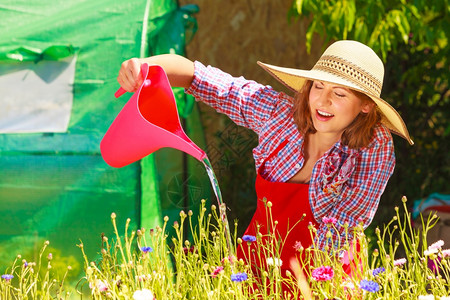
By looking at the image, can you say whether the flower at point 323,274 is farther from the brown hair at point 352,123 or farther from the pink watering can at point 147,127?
the brown hair at point 352,123

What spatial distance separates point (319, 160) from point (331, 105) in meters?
0.21

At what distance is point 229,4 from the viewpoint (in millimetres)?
5348

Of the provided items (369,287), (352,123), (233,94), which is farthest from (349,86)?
(369,287)

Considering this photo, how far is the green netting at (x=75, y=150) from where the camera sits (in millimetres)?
3881

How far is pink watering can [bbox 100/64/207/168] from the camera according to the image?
6.70 ft

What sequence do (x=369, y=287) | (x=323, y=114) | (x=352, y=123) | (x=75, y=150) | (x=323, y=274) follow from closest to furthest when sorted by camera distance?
(x=369, y=287)
(x=323, y=274)
(x=323, y=114)
(x=352, y=123)
(x=75, y=150)

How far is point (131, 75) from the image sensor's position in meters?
2.25

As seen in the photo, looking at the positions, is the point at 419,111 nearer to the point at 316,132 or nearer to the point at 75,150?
the point at 75,150

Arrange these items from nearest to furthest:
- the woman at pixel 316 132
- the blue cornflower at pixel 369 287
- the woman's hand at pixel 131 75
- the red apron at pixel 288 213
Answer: the blue cornflower at pixel 369 287, the woman's hand at pixel 131 75, the woman at pixel 316 132, the red apron at pixel 288 213

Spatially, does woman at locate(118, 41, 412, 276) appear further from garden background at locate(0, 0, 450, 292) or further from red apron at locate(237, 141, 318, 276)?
garden background at locate(0, 0, 450, 292)

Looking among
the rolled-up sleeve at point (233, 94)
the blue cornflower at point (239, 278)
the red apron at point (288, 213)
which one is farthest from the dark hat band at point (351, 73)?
the blue cornflower at point (239, 278)

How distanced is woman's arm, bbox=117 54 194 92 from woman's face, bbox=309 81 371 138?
1.51ft

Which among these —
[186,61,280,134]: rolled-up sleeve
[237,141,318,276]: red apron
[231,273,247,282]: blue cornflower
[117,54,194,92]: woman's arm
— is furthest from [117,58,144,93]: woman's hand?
[231,273,247,282]: blue cornflower

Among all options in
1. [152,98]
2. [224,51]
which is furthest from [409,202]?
[152,98]
